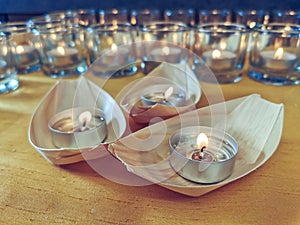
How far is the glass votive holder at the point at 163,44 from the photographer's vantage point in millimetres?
653

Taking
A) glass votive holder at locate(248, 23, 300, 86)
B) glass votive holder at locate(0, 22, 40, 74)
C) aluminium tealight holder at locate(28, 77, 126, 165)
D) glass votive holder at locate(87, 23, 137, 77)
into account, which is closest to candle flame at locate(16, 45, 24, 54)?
glass votive holder at locate(0, 22, 40, 74)

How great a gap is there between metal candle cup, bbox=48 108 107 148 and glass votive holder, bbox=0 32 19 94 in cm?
22

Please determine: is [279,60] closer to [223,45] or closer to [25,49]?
[223,45]

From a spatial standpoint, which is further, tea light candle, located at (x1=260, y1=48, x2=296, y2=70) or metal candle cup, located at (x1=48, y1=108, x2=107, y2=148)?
tea light candle, located at (x1=260, y1=48, x2=296, y2=70)

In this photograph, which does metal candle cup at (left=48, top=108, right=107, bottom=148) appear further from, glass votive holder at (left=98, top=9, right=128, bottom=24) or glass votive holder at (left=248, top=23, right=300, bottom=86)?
glass votive holder at (left=98, top=9, right=128, bottom=24)

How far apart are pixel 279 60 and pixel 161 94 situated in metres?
0.28

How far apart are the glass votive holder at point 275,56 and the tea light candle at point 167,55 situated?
154 millimetres

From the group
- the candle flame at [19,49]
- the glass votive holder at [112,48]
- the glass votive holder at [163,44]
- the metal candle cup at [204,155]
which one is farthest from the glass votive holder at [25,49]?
the metal candle cup at [204,155]

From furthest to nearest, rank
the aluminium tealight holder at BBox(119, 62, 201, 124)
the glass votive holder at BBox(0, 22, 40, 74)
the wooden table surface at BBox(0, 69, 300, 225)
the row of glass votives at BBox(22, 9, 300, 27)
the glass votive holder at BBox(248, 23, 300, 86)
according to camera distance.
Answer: the row of glass votives at BBox(22, 9, 300, 27) → the glass votive holder at BBox(0, 22, 40, 74) → the glass votive holder at BBox(248, 23, 300, 86) → the aluminium tealight holder at BBox(119, 62, 201, 124) → the wooden table surface at BBox(0, 69, 300, 225)

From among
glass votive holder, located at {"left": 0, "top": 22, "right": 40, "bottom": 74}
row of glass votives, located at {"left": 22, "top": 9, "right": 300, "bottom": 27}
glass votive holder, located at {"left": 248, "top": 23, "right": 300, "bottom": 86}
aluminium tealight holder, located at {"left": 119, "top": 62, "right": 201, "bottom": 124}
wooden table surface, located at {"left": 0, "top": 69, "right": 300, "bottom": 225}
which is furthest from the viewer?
row of glass votives, located at {"left": 22, "top": 9, "right": 300, "bottom": 27}

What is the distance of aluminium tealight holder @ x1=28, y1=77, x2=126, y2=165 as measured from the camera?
0.34 metres

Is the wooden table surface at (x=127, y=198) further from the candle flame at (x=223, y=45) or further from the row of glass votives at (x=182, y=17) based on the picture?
the row of glass votives at (x=182, y=17)

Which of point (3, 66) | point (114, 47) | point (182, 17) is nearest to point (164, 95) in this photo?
point (114, 47)

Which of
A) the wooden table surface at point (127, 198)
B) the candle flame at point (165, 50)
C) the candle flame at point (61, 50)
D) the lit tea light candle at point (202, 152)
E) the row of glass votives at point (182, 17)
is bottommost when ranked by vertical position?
the wooden table surface at point (127, 198)
